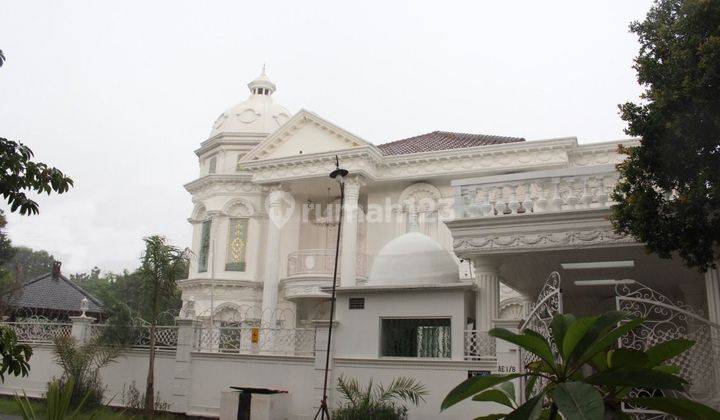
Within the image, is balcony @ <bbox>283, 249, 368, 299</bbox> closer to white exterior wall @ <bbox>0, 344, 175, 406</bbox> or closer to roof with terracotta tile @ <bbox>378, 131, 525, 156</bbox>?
roof with terracotta tile @ <bbox>378, 131, 525, 156</bbox>

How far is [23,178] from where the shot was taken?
18.7ft

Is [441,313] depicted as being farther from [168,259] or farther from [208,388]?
[168,259]

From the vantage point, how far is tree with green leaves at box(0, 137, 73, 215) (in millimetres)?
5461

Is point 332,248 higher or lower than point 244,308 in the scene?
higher

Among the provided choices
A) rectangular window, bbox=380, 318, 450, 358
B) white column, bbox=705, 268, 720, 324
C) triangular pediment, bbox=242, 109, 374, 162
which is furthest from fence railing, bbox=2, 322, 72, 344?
white column, bbox=705, 268, 720, 324

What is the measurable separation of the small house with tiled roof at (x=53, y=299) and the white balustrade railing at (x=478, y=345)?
20.4m

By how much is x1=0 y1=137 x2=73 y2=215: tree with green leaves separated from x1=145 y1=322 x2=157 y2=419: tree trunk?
9.30m

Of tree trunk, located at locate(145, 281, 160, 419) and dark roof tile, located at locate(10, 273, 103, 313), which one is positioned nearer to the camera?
tree trunk, located at locate(145, 281, 160, 419)

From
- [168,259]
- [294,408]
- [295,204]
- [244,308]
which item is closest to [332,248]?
[295,204]

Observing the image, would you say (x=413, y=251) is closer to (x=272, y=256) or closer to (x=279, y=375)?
(x=279, y=375)

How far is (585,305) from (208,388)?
9126 mm

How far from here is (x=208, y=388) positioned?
14383 mm

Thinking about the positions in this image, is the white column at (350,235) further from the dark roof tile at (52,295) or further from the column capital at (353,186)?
the dark roof tile at (52,295)

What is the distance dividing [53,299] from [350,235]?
16.0 meters
